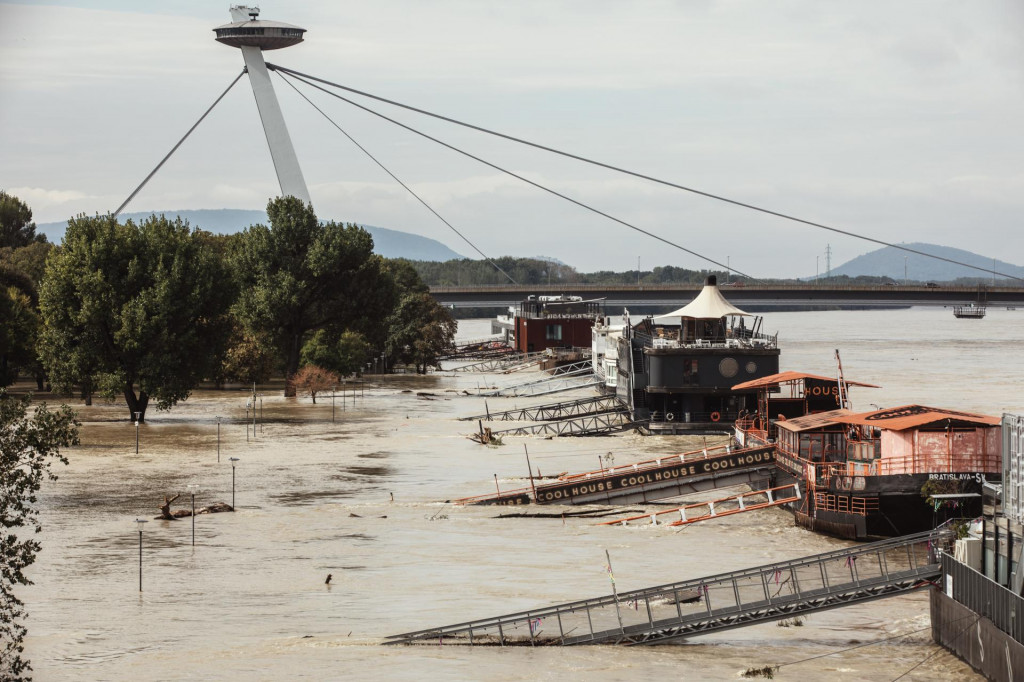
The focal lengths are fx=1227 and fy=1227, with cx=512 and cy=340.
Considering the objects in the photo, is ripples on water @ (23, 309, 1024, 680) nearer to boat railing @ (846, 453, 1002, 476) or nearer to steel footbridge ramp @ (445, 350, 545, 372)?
boat railing @ (846, 453, 1002, 476)

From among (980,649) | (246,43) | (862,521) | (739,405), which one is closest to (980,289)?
(246,43)

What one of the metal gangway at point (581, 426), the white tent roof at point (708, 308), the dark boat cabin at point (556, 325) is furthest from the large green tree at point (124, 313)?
the dark boat cabin at point (556, 325)

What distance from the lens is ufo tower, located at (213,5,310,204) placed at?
479 feet

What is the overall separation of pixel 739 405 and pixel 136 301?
38.0 meters

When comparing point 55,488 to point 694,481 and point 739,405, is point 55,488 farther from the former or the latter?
point 739,405

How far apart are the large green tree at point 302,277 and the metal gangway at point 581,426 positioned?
3319cm

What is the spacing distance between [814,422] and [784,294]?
147m

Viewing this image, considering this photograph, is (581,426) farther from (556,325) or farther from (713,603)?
(556,325)

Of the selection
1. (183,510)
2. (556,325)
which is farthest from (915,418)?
(556,325)

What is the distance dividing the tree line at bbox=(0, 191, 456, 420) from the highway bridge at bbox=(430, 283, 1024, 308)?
6865cm

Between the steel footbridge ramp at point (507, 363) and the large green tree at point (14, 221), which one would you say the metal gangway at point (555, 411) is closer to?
the steel footbridge ramp at point (507, 363)

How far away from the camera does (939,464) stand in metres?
40.2

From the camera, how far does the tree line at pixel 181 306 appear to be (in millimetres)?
77000

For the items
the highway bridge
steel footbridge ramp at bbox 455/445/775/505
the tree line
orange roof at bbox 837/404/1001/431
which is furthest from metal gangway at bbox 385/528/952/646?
the highway bridge
